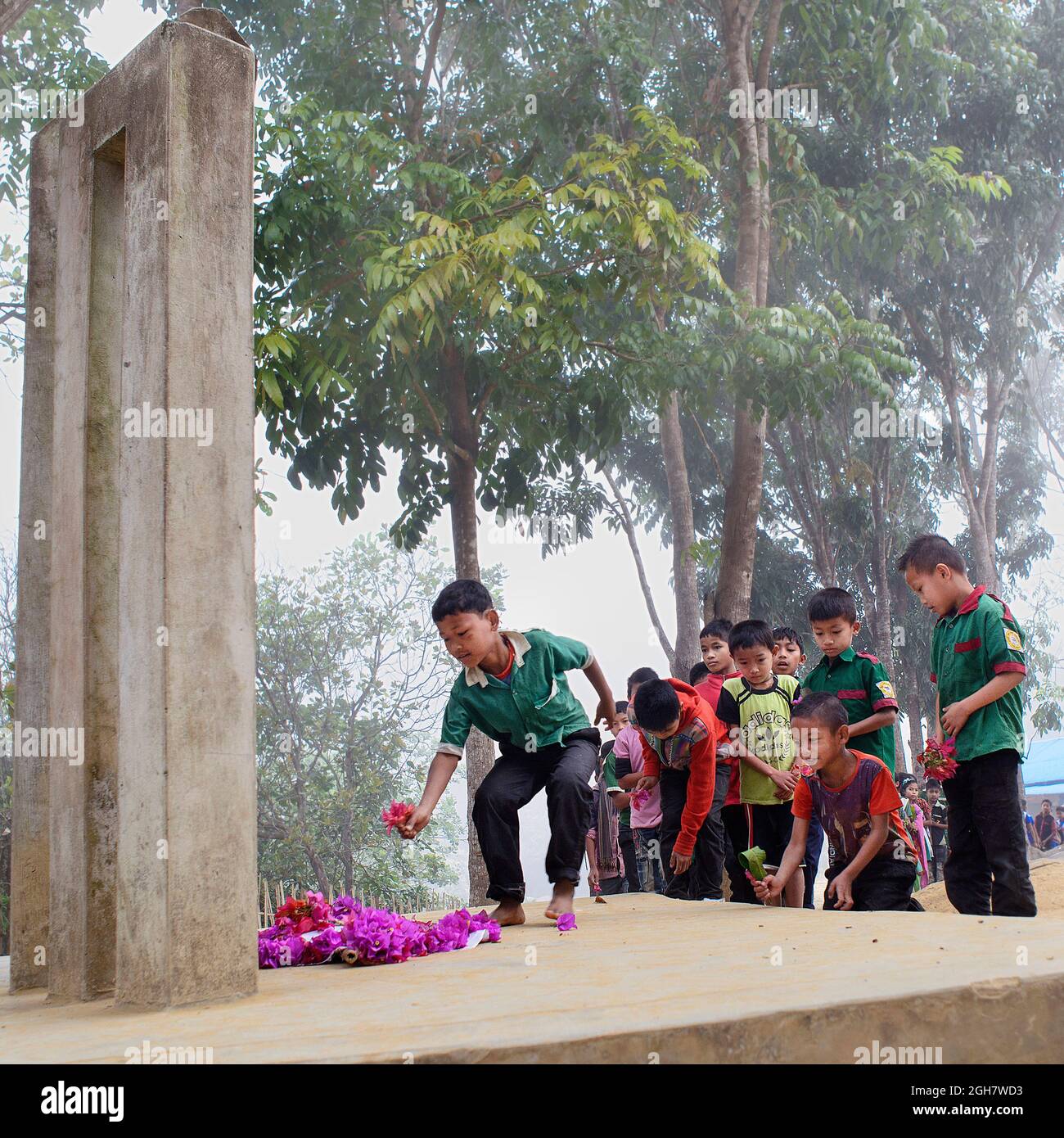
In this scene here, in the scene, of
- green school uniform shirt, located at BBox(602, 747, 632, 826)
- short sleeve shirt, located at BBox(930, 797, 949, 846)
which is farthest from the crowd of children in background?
short sleeve shirt, located at BBox(930, 797, 949, 846)

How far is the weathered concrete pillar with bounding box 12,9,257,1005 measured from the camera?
303cm

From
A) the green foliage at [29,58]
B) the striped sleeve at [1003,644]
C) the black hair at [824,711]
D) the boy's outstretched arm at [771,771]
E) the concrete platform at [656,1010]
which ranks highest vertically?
the green foliage at [29,58]

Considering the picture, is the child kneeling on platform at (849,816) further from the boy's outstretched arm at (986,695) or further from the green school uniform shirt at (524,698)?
the green school uniform shirt at (524,698)

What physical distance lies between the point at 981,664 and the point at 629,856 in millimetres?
4794

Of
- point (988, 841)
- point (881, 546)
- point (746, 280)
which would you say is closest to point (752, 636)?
point (988, 841)

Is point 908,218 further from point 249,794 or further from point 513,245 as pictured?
point 249,794

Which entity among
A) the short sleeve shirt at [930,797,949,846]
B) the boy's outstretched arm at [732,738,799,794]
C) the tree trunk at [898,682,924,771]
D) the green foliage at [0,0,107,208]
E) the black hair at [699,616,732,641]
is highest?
the green foliage at [0,0,107,208]

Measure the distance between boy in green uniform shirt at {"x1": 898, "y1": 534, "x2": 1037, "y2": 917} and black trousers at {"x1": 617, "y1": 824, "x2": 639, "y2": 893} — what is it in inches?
157

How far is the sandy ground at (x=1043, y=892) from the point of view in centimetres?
A: 723

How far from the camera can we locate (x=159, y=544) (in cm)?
308

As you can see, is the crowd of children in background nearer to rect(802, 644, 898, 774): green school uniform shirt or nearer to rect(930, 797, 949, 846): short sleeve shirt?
rect(802, 644, 898, 774): green school uniform shirt

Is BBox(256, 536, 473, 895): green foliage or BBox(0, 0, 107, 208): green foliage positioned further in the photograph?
BBox(256, 536, 473, 895): green foliage

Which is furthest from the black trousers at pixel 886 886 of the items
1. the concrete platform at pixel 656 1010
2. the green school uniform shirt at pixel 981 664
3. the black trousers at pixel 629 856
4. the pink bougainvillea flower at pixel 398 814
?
the black trousers at pixel 629 856

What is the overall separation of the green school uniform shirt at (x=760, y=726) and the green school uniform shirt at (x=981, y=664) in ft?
3.74
